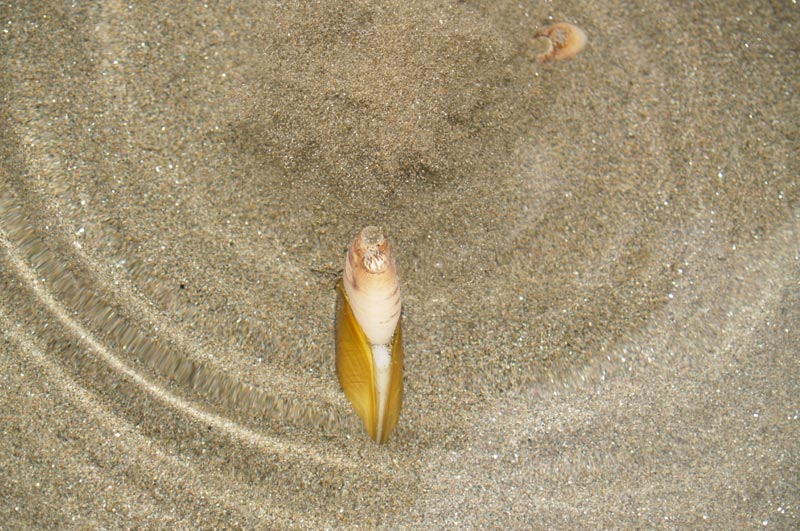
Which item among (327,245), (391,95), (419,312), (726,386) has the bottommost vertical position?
(726,386)

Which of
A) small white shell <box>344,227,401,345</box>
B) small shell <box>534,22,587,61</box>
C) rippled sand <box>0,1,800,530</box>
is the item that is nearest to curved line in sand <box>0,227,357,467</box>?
rippled sand <box>0,1,800,530</box>

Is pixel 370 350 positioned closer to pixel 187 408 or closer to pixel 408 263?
pixel 408 263

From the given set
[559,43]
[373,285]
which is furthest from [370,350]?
[559,43]

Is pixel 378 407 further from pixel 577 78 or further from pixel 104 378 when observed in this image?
pixel 577 78

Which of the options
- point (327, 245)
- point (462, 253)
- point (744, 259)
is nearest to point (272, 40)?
point (327, 245)

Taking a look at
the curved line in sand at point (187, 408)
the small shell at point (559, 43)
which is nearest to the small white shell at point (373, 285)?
the curved line in sand at point (187, 408)

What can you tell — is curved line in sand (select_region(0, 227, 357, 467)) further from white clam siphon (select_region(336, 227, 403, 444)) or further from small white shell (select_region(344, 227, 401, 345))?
small white shell (select_region(344, 227, 401, 345))
